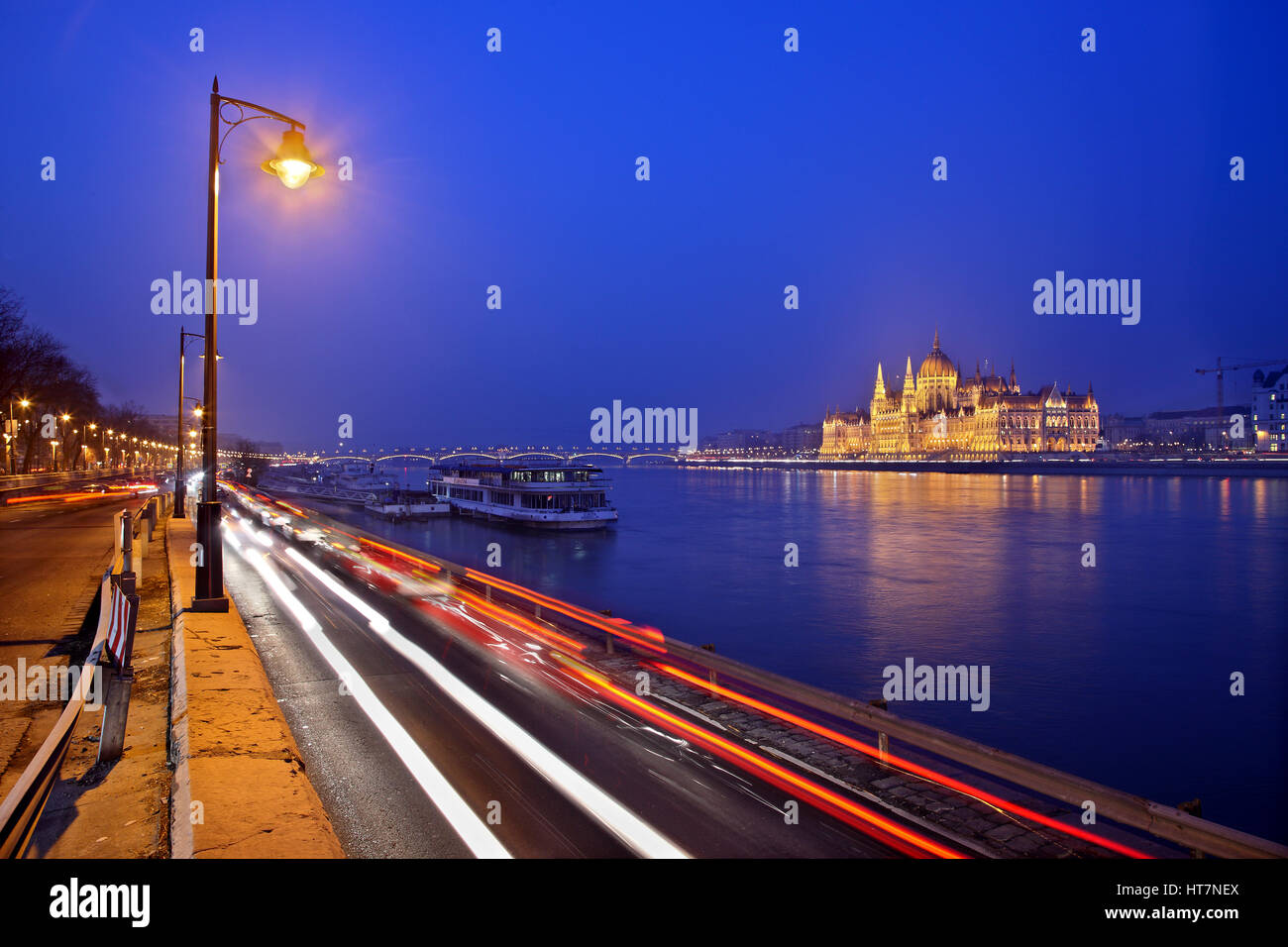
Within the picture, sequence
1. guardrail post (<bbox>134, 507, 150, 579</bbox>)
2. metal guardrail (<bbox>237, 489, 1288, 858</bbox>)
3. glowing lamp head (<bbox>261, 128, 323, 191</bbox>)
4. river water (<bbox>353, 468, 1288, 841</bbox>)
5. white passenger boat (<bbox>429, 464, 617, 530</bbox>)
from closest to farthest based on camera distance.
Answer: metal guardrail (<bbox>237, 489, 1288, 858</bbox>) → glowing lamp head (<bbox>261, 128, 323, 191</bbox>) → river water (<bbox>353, 468, 1288, 841</bbox>) → guardrail post (<bbox>134, 507, 150, 579</bbox>) → white passenger boat (<bbox>429, 464, 617, 530</bbox>)

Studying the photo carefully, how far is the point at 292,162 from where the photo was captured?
9.72 meters

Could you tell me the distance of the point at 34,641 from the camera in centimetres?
1102

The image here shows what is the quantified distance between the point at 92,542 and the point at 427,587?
11.4 m

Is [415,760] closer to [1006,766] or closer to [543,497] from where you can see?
[1006,766]

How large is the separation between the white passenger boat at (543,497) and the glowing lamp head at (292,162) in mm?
47414

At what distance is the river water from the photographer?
14195mm

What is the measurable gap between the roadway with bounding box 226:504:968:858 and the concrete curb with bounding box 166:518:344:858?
45 centimetres

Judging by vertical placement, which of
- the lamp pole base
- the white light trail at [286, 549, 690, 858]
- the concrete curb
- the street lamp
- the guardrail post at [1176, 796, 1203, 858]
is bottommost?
the white light trail at [286, 549, 690, 858]

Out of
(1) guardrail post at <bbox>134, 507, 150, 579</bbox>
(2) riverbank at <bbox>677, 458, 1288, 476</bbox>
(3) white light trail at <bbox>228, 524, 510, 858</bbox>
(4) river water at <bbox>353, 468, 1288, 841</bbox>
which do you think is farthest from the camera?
(2) riverbank at <bbox>677, 458, 1288, 476</bbox>

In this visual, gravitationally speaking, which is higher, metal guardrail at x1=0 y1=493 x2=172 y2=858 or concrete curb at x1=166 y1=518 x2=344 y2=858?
metal guardrail at x1=0 y1=493 x2=172 y2=858

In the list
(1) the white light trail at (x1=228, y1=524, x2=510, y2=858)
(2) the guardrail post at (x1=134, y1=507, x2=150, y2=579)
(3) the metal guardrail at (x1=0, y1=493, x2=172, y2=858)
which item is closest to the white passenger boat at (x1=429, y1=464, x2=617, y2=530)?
(2) the guardrail post at (x1=134, y1=507, x2=150, y2=579)

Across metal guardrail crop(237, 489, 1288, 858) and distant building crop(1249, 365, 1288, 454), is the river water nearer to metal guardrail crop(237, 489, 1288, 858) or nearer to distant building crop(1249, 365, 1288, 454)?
metal guardrail crop(237, 489, 1288, 858)

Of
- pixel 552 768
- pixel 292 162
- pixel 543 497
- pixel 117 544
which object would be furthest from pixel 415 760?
pixel 543 497
